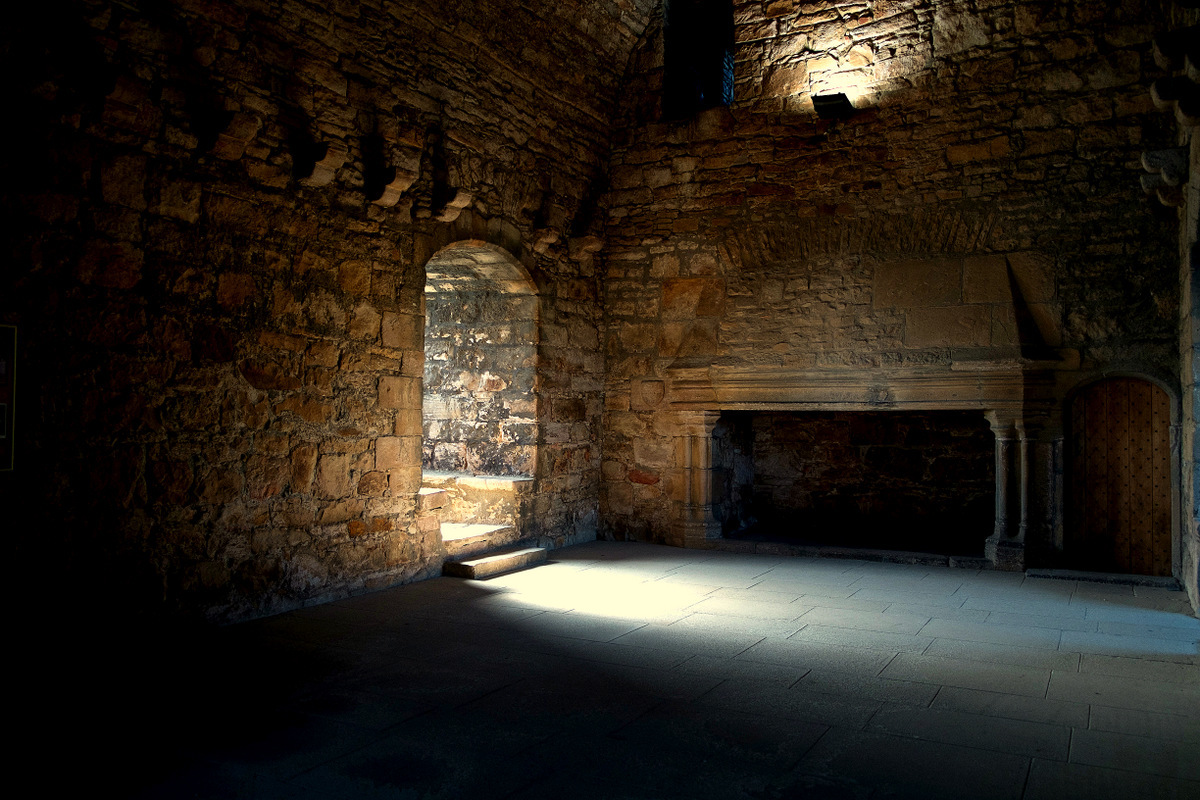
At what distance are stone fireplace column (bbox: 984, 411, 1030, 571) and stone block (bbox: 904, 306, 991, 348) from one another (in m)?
0.52

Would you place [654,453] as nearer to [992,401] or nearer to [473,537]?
[473,537]

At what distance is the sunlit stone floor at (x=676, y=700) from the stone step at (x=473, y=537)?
59cm

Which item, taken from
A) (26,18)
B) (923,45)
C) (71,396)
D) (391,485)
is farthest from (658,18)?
(71,396)

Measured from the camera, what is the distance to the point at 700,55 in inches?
310

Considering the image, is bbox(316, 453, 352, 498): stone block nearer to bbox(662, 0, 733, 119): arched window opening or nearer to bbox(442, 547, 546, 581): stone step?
bbox(442, 547, 546, 581): stone step

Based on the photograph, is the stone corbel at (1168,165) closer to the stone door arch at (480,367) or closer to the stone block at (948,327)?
the stone block at (948,327)

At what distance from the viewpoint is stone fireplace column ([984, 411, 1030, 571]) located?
5.53m

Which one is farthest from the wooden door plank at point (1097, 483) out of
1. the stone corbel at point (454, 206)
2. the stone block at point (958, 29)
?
the stone corbel at point (454, 206)

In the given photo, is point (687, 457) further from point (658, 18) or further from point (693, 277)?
point (658, 18)

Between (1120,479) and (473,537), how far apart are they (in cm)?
415

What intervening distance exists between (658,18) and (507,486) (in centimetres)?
381

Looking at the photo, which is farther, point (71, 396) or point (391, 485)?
point (391, 485)

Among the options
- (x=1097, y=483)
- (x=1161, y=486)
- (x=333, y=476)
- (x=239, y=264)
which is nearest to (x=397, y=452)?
(x=333, y=476)

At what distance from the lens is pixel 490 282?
623cm
